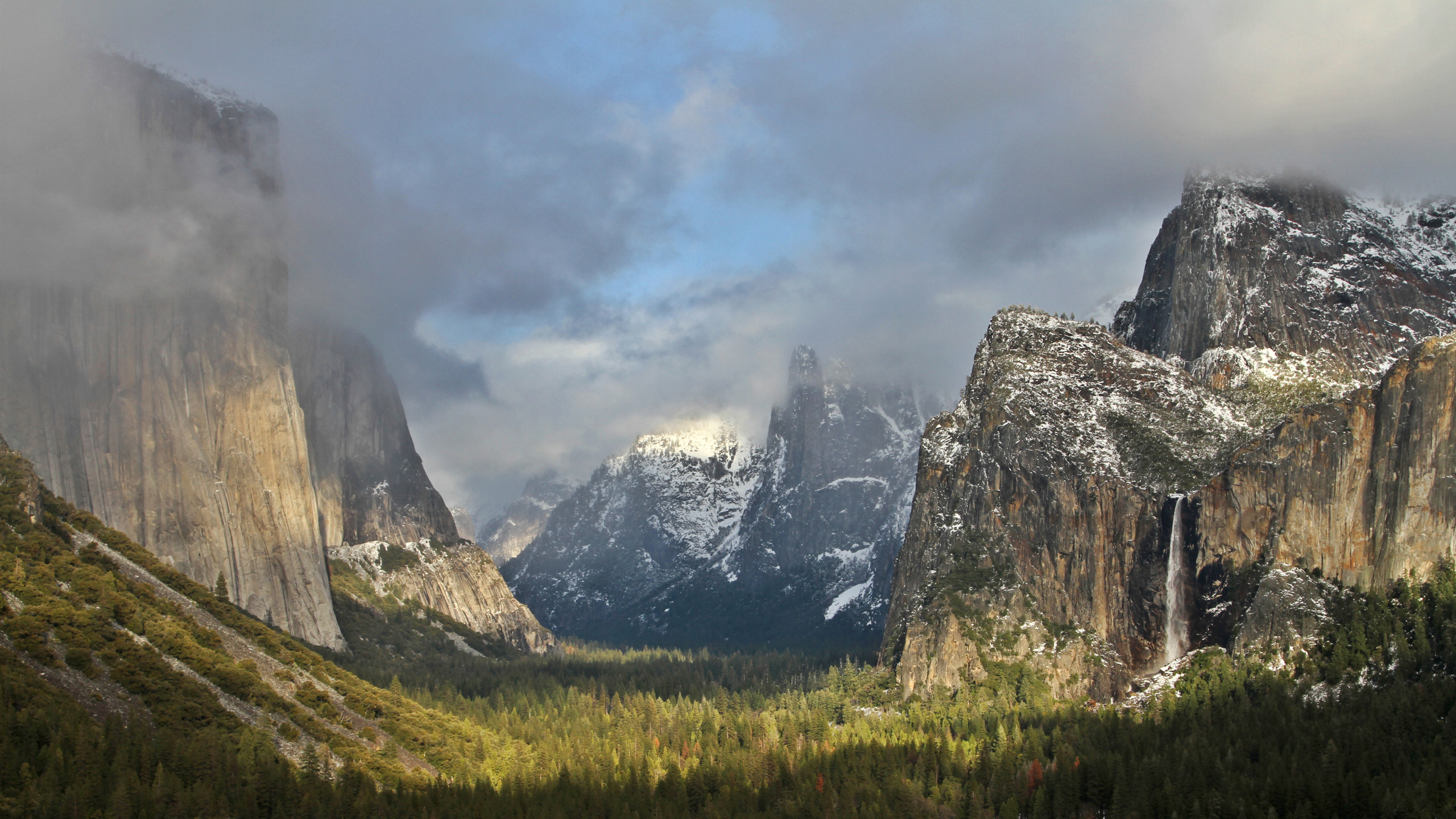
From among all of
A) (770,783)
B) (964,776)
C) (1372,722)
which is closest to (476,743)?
(770,783)

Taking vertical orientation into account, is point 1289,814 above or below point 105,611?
below

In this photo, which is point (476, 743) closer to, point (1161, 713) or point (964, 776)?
point (964, 776)

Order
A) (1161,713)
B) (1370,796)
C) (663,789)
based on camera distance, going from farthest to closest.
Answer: (1161,713)
(663,789)
(1370,796)

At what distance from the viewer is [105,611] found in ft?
452

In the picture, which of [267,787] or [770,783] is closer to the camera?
[267,787]

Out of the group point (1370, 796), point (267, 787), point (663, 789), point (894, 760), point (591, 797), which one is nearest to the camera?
point (267, 787)

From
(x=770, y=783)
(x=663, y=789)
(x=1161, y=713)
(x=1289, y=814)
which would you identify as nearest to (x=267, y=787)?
(x=663, y=789)

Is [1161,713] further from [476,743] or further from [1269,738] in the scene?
[476,743]

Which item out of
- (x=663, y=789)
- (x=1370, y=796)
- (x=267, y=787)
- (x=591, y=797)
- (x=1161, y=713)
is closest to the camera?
(x=267, y=787)

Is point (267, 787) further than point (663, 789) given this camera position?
No

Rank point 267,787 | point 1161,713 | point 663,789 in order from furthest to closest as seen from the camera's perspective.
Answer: point 1161,713
point 663,789
point 267,787

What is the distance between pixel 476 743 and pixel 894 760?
63.1 metres

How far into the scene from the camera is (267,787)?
119 m

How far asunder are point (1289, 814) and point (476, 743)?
111792mm
